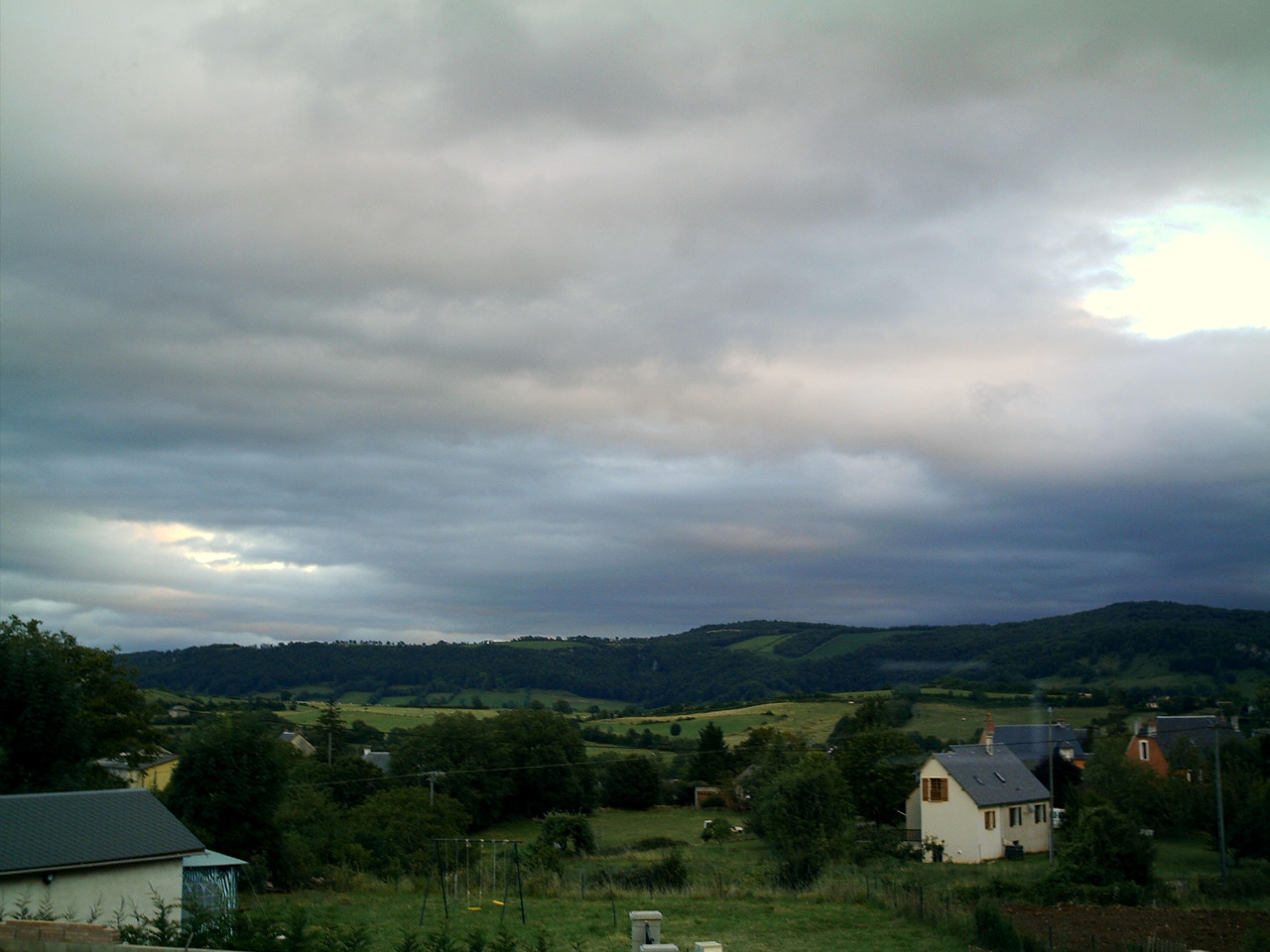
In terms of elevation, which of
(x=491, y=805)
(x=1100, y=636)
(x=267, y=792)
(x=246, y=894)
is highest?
(x=1100, y=636)

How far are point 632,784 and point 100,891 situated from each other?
155 ft

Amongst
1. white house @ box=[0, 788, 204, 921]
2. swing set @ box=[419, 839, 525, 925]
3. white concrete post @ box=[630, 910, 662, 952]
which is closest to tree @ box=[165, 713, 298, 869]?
swing set @ box=[419, 839, 525, 925]

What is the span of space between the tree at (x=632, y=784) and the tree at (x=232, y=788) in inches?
1371

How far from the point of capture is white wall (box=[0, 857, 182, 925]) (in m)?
17.9

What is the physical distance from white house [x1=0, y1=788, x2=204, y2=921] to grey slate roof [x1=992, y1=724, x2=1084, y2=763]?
34044 millimetres

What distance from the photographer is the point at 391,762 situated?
5934cm

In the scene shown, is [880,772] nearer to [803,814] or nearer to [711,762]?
[803,814]

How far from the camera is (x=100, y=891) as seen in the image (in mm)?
19328

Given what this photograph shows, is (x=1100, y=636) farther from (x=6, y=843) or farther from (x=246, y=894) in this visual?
(x=6, y=843)

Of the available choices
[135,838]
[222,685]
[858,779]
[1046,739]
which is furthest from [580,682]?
[135,838]

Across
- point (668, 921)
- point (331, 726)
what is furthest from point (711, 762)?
point (668, 921)

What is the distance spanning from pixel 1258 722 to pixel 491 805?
4048cm

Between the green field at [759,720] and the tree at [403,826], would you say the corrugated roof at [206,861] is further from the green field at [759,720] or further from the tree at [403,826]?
the green field at [759,720]

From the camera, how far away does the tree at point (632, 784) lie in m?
63.7
